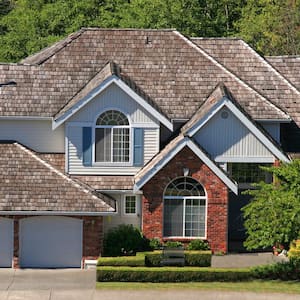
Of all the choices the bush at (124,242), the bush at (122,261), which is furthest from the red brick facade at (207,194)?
the bush at (122,261)

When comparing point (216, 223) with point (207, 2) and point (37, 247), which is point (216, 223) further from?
point (207, 2)

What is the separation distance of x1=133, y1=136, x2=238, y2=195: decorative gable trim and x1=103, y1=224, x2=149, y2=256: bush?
1.72m

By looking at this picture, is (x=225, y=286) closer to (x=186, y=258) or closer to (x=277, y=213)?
(x=186, y=258)

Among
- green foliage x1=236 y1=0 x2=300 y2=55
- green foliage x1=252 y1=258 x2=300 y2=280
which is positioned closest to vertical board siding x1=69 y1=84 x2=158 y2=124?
green foliage x1=252 y1=258 x2=300 y2=280

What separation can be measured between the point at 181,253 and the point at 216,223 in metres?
2.52

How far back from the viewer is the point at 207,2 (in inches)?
2731

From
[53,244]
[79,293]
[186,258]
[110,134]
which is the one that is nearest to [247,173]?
[110,134]

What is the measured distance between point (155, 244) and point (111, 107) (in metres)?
5.71

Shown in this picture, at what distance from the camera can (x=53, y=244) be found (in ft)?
117

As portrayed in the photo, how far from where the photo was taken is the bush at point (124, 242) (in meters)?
35.6

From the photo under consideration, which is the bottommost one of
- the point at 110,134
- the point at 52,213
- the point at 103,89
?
the point at 52,213

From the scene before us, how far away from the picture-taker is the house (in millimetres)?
35531

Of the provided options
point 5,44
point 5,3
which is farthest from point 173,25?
point 5,3

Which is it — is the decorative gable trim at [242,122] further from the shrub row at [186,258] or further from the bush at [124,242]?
the shrub row at [186,258]
